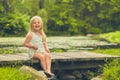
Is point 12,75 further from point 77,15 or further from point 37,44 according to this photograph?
point 77,15

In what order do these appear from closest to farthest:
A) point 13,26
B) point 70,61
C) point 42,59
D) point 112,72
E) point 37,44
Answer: point 112,72, point 42,59, point 37,44, point 70,61, point 13,26

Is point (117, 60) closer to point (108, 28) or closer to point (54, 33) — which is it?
point (54, 33)

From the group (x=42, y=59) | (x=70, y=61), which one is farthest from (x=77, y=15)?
(x=42, y=59)

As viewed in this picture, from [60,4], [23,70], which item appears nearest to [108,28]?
[60,4]

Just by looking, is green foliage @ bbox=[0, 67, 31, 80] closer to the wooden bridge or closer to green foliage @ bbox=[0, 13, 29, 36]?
the wooden bridge

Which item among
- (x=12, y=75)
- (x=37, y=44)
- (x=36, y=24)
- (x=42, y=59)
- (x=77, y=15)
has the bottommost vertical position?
(x=77, y=15)

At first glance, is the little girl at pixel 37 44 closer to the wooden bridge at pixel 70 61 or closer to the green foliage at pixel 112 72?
the wooden bridge at pixel 70 61

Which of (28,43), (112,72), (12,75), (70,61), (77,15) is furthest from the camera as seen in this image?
(77,15)

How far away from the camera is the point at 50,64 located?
1086 centimetres

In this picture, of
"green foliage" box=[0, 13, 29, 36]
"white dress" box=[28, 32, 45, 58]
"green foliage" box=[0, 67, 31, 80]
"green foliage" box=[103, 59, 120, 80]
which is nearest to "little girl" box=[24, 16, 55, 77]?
"white dress" box=[28, 32, 45, 58]

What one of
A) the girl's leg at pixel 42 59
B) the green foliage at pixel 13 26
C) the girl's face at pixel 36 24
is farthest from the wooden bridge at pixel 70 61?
the green foliage at pixel 13 26

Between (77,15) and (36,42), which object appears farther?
(77,15)

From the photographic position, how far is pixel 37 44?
11078 mm

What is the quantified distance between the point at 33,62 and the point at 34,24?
1008mm
